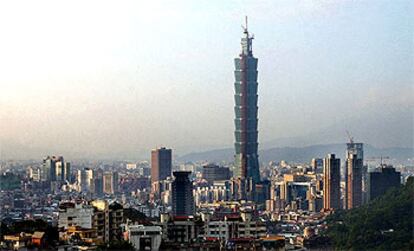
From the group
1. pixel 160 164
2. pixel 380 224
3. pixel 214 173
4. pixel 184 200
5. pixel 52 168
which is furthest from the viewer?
pixel 214 173

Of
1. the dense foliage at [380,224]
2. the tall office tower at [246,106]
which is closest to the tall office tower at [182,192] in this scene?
the dense foliage at [380,224]

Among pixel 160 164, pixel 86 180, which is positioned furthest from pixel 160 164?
pixel 86 180

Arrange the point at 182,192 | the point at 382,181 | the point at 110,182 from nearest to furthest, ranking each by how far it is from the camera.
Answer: the point at 382,181 < the point at 110,182 < the point at 182,192

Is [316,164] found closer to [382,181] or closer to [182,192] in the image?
[182,192]

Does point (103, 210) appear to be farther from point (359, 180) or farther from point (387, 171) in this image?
point (359, 180)

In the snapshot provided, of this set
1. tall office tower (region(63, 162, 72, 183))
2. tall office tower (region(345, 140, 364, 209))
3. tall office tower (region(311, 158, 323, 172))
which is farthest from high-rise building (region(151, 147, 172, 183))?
tall office tower (region(345, 140, 364, 209))

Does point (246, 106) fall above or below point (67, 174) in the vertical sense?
above

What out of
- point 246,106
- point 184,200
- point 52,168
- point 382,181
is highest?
point 246,106
